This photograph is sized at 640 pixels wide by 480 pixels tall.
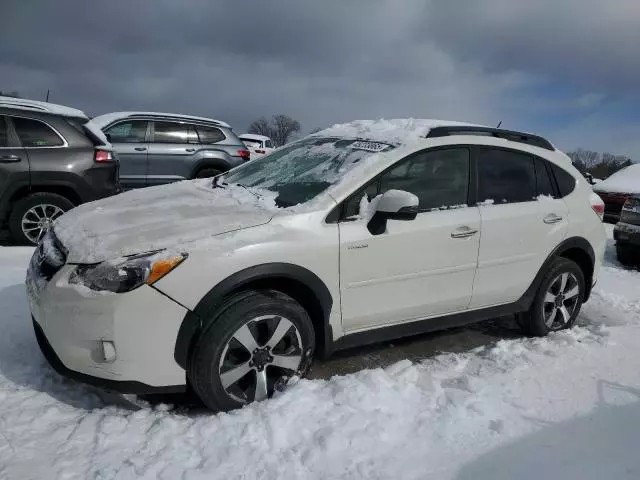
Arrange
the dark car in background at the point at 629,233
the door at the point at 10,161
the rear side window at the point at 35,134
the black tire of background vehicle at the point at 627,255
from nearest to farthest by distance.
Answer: the door at the point at 10,161 < the rear side window at the point at 35,134 < the dark car in background at the point at 629,233 < the black tire of background vehicle at the point at 627,255

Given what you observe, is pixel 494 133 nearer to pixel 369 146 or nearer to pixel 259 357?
pixel 369 146

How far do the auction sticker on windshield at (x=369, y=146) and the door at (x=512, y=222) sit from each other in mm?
790

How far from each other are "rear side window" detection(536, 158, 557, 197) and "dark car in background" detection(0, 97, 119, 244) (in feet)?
15.9

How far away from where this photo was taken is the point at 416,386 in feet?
11.1

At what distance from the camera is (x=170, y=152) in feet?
32.2

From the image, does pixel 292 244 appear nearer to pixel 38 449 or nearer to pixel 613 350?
pixel 38 449

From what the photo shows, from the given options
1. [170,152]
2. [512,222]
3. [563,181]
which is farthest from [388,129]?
[170,152]

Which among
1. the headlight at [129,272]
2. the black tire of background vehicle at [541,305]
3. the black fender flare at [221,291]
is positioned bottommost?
the black tire of background vehicle at [541,305]

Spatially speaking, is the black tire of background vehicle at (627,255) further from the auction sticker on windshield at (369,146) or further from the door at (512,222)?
the auction sticker on windshield at (369,146)

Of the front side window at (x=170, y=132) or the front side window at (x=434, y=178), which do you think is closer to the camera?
the front side window at (x=434, y=178)

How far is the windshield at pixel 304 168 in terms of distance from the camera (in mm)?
3428

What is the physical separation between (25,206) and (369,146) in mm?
4462

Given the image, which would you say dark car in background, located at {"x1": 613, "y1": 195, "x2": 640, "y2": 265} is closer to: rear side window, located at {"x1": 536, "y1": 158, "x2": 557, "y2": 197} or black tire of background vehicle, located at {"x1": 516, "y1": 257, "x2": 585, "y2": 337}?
black tire of background vehicle, located at {"x1": 516, "y1": 257, "x2": 585, "y2": 337}

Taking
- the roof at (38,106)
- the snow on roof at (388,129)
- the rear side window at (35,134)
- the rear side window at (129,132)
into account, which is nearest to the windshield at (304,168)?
the snow on roof at (388,129)
